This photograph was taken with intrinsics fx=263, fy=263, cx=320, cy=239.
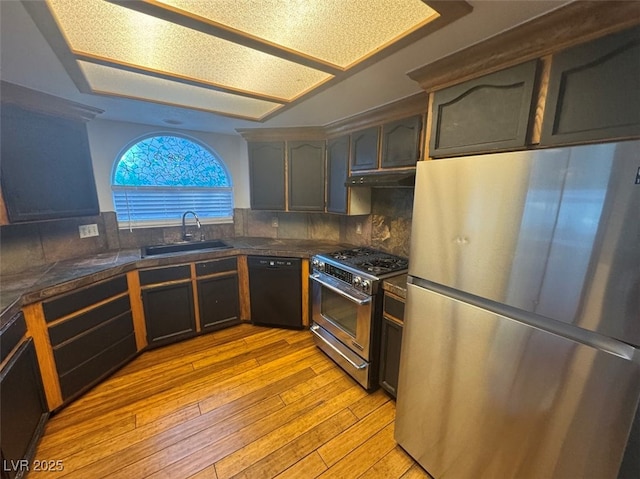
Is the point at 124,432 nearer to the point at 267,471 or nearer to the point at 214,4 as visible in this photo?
the point at 267,471

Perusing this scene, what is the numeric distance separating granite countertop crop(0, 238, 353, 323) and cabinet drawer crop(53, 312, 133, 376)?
0.38 meters

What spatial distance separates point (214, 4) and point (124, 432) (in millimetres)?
2389

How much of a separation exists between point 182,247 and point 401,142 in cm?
256

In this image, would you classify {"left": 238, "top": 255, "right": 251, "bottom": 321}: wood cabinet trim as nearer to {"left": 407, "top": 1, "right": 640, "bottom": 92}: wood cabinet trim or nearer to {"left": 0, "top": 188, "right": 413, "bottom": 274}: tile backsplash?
{"left": 0, "top": 188, "right": 413, "bottom": 274}: tile backsplash

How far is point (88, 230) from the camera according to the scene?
2.56m

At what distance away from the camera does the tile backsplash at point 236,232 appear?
2102 millimetres

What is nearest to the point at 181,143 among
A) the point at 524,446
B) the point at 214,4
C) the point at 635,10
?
the point at 214,4

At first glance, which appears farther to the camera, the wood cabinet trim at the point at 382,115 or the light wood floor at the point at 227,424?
the wood cabinet trim at the point at 382,115

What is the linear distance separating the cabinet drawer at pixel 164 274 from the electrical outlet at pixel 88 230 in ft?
2.52

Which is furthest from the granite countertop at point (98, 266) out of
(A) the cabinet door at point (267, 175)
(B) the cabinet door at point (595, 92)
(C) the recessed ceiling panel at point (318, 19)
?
(B) the cabinet door at point (595, 92)

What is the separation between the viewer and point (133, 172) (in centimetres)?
286

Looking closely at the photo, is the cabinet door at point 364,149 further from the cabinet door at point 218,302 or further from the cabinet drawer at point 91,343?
the cabinet drawer at point 91,343

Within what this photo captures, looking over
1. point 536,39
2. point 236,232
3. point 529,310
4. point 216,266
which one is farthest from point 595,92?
point 236,232

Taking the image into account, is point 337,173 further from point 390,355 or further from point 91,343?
point 91,343
